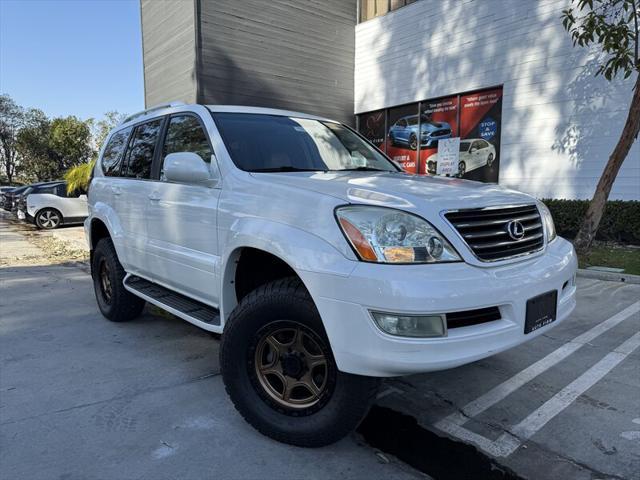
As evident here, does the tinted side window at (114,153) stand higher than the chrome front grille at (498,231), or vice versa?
the tinted side window at (114,153)

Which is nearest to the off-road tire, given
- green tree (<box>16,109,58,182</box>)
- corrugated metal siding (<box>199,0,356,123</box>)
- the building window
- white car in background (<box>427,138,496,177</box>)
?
corrugated metal siding (<box>199,0,356,123</box>)

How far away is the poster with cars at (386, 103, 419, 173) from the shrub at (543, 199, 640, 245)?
4.32m

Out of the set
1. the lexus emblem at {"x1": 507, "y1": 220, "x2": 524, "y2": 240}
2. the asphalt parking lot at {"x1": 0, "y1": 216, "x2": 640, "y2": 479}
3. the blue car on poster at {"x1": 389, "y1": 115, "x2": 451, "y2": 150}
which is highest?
the blue car on poster at {"x1": 389, "y1": 115, "x2": 451, "y2": 150}

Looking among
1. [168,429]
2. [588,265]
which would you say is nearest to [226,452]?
[168,429]

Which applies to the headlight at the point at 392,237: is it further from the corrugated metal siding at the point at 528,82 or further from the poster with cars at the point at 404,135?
the poster with cars at the point at 404,135

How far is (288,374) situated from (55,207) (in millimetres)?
14849

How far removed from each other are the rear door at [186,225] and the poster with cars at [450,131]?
9.20 metres

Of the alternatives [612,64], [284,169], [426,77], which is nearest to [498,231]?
[284,169]

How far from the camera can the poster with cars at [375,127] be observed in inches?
554

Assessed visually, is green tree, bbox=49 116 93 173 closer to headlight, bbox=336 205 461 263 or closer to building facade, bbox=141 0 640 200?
building facade, bbox=141 0 640 200

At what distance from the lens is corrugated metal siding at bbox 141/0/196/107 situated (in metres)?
12.2

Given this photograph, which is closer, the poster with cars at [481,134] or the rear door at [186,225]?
the rear door at [186,225]

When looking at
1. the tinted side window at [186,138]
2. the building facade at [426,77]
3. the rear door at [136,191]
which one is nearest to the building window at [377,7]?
the building facade at [426,77]

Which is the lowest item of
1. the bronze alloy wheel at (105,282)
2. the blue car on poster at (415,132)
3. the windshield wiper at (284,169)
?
the bronze alloy wheel at (105,282)
